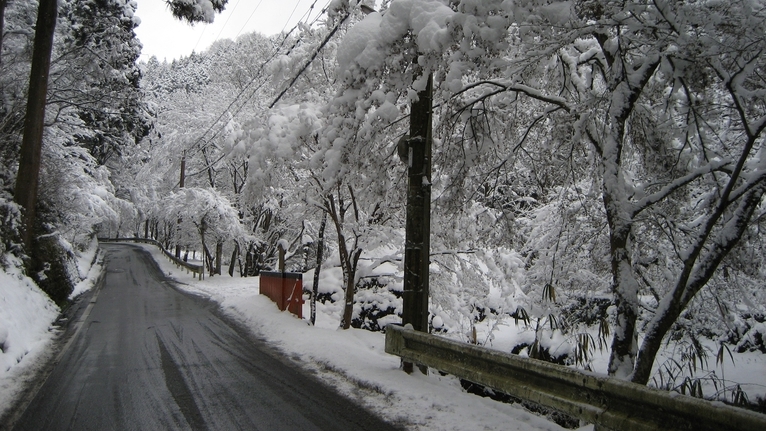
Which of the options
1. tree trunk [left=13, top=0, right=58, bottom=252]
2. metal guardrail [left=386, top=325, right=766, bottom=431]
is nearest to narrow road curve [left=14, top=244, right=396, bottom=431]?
metal guardrail [left=386, top=325, right=766, bottom=431]

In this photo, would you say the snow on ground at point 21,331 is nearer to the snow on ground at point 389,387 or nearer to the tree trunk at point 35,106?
the tree trunk at point 35,106

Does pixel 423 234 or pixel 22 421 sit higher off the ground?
pixel 423 234

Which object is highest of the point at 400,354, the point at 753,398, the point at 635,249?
the point at 635,249

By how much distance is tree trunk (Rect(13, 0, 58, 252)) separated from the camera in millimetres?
12539

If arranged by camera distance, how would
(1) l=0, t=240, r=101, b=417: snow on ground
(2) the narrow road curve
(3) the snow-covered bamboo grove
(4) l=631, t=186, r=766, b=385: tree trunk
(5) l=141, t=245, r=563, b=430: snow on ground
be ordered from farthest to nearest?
1. (1) l=0, t=240, r=101, b=417: snow on ground
2. (3) the snow-covered bamboo grove
3. (2) the narrow road curve
4. (4) l=631, t=186, r=766, b=385: tree trunk
5. (5) l=141, t=245, r=563, b=430: snow on ground

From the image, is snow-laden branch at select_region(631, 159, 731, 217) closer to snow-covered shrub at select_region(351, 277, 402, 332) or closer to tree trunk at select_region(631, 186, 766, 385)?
tree trunk at select_region(631, 186, 766, 385)

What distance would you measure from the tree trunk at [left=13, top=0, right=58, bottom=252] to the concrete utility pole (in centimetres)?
1100

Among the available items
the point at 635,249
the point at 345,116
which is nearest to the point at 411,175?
the point at 345,116

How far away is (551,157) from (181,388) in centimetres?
623

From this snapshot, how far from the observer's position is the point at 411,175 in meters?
7.22

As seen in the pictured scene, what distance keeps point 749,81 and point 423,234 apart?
4236 millimetres

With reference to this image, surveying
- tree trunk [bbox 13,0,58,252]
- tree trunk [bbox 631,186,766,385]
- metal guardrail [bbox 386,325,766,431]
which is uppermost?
tree trunk [bbox 13,0,58,252]

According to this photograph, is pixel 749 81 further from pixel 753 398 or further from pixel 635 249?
pixel 753 398

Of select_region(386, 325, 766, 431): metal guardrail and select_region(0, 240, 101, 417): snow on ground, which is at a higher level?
select_region(386, 325, 766, 431): metal guardrail
